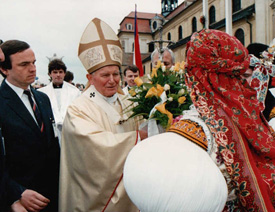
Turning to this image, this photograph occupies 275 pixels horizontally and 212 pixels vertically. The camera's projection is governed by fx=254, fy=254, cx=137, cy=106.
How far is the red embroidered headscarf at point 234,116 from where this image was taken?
134 cm

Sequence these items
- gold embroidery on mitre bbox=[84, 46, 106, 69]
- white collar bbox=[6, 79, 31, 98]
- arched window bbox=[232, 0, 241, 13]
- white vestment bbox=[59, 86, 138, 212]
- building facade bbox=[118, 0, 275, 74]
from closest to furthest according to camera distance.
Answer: white vestment bbox=[59, 86, 138, 212], white collar bbox=[6, 79, 31, 98], gold embroidery on mitre bbox=[84, 46, 106, 69], building facade bbox=[118, 0, 275, 74], arched window bbox=[232, 0, 241, 13]

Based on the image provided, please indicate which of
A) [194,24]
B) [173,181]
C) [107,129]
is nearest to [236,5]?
[194,24]

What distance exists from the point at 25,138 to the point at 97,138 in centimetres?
72

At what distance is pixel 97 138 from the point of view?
2057 mm

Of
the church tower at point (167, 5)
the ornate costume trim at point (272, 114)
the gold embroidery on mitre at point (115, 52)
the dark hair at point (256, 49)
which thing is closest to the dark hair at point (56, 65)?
the gold embroidery on mitre at point (115, 52)

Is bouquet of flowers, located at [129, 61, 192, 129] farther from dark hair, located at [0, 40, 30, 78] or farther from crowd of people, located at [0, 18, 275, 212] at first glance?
dark hair, located at [0, 40, 30, 78]

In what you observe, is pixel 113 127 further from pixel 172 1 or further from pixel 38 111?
pixel 172 1

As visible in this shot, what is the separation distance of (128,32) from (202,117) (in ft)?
178

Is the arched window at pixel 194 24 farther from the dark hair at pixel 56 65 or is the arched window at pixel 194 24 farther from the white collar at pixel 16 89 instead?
the white collar at pixel 16 89

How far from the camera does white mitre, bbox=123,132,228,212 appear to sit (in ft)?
3.29

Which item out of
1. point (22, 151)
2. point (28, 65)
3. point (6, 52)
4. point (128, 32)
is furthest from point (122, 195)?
point (128, 32)

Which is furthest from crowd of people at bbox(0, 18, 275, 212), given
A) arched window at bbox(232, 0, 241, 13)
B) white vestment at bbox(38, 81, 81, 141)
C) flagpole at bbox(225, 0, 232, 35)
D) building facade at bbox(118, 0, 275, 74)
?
arched window at bbox(232, 0, 241, 13)

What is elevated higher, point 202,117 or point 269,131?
point 202,117

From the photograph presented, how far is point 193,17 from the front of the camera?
32.0 m
